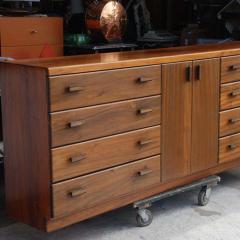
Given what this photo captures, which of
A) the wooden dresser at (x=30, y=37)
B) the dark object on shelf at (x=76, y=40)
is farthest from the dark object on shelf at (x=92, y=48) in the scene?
the wooden dresser at (x=30, y=37)

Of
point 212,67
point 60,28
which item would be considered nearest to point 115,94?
point 212,67

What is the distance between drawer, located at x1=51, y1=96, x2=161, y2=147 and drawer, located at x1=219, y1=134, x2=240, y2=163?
0.56m

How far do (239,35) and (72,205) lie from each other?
244cm

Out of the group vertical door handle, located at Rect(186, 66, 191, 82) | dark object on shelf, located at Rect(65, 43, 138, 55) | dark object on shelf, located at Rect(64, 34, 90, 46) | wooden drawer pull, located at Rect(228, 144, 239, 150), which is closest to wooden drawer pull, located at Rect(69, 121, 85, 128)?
vertical door handle, located at Rect(186, 66, 191, 82)

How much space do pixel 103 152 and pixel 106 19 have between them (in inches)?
72.3

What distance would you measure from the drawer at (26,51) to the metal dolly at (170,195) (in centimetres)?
132

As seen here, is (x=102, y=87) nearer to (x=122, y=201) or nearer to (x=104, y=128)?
(x=104, y=128)

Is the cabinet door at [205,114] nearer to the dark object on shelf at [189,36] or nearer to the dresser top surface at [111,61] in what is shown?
the dresser top surface at [111,61]

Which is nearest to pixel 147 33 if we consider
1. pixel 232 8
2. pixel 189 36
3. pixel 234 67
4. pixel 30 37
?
pixel 189 36

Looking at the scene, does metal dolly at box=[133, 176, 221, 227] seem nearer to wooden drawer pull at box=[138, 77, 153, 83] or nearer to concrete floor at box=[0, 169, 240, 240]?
concrete floor at box=[0, 169, 240, 240]

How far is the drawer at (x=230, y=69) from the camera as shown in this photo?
284 cm

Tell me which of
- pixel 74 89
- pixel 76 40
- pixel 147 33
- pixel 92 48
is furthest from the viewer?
pixel 147 33

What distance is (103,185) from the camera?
2.36m

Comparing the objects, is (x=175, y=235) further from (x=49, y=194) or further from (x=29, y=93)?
(x=29, y=93)
